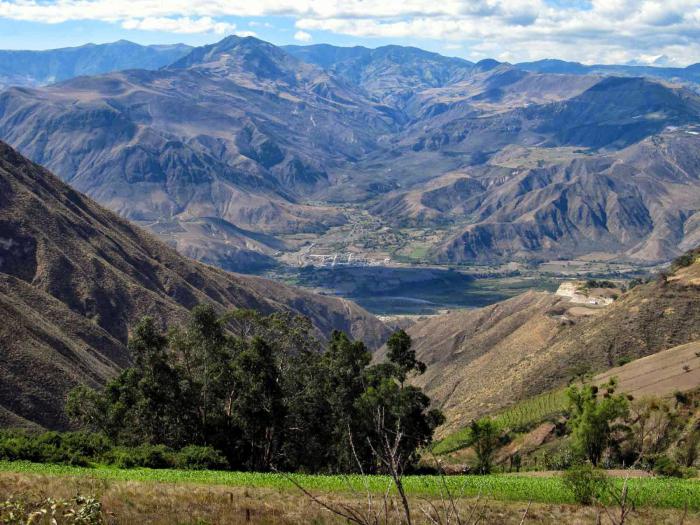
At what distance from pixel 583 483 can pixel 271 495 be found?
14.6 m

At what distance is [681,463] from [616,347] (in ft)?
139

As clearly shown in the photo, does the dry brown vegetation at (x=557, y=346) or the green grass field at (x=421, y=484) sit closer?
the green grass field at (x=421, y=484)

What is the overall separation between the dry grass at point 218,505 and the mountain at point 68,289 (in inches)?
1751

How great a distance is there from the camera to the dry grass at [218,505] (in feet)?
89.9

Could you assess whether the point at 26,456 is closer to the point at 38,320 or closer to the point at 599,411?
the point at 599,411

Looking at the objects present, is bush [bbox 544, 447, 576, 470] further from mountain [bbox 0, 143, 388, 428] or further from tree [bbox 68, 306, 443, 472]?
mountain [bbox 0, 143, 388, 428]

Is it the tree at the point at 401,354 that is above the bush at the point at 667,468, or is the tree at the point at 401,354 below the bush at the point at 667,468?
above

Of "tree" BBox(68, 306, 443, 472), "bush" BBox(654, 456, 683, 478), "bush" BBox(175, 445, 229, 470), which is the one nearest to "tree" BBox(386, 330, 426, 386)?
"tree" BBox(68, 306, 443, 472)

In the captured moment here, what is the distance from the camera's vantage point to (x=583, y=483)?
35031mm

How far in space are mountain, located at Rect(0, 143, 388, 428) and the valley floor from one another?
41.3 m

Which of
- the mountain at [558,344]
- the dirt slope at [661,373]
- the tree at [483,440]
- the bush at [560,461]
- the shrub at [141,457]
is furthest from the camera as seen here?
the mountain at [558,344]

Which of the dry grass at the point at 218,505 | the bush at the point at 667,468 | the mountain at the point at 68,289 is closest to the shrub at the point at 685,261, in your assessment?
the bush at the point at 667,468

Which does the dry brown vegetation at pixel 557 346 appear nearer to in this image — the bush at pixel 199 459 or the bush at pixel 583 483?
the bush at pixel 583 483

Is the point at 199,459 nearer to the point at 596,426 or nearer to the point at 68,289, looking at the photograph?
the point at 596,426
